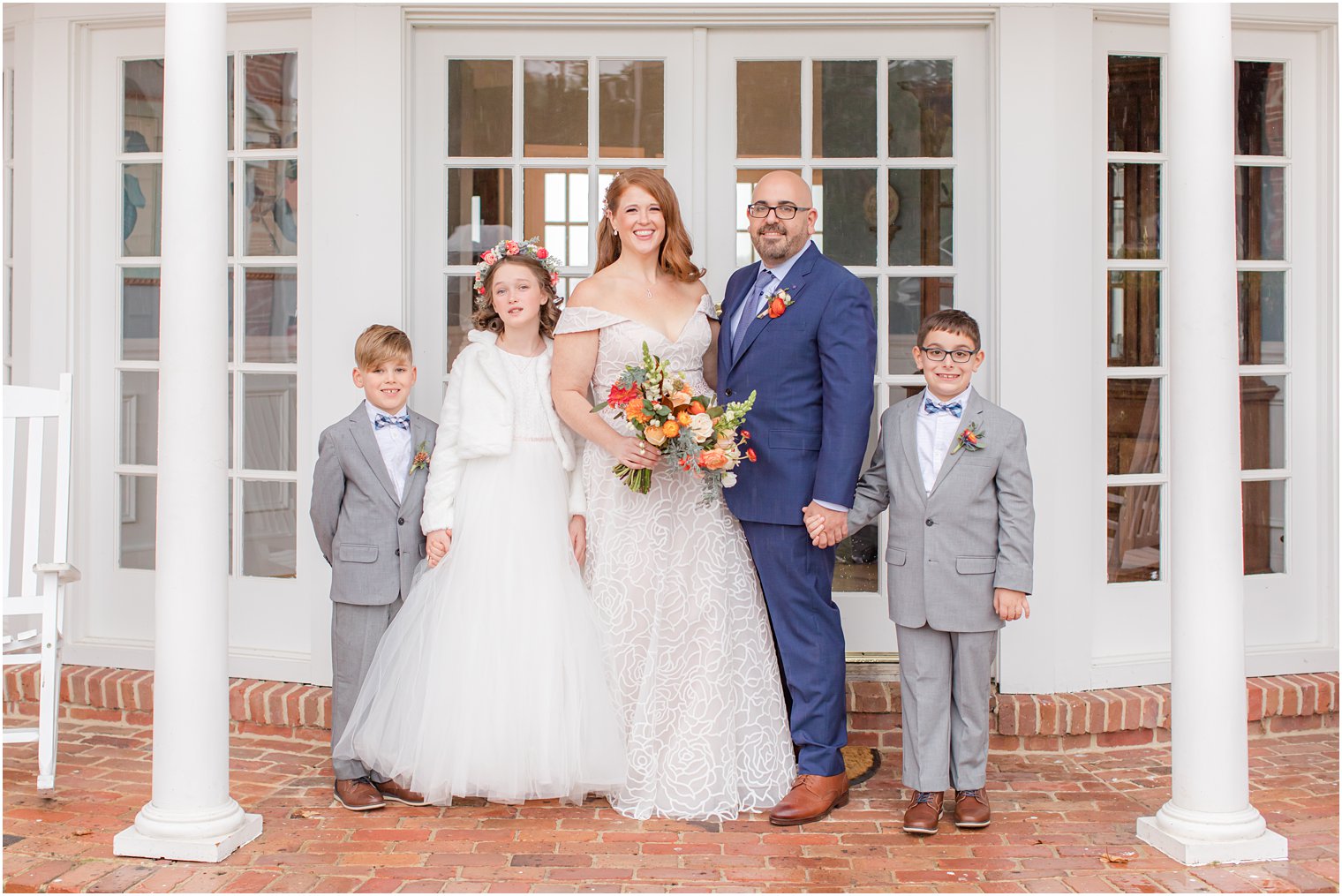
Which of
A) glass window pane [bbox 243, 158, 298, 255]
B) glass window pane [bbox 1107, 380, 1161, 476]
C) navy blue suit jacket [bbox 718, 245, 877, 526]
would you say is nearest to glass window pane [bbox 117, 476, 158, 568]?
glass window pane [bbox 243, 158, 298, 255]

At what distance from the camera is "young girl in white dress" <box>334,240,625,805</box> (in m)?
3.72

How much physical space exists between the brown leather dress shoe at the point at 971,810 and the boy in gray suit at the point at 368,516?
5.64 ft

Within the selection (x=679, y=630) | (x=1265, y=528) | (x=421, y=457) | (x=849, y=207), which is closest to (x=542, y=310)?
(x=421, y=457)

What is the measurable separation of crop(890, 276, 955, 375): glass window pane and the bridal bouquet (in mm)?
1347

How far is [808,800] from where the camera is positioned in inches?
148

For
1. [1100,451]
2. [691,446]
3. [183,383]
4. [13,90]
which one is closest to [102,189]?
[13,90]

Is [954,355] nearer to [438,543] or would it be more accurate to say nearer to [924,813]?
[924,813]

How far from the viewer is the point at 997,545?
3.69 meters

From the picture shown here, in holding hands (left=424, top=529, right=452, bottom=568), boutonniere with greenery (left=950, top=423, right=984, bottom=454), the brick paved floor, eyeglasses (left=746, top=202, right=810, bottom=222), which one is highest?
eyeglasses (left=746, top=202, right=810, bottom=222)

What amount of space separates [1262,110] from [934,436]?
2359 mm

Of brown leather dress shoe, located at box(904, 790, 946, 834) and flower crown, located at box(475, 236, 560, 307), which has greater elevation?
flower crown, located at box(475, 236, 560, 307)

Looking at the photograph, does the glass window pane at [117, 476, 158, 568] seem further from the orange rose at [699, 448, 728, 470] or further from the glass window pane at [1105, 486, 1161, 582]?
the glass window pane at [1105, 486, 1161, 582]

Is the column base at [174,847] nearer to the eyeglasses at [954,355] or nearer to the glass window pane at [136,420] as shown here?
the glass window pane at [136,420]

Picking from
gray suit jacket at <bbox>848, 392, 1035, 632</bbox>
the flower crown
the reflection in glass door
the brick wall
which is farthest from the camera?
the reflection in glass door
